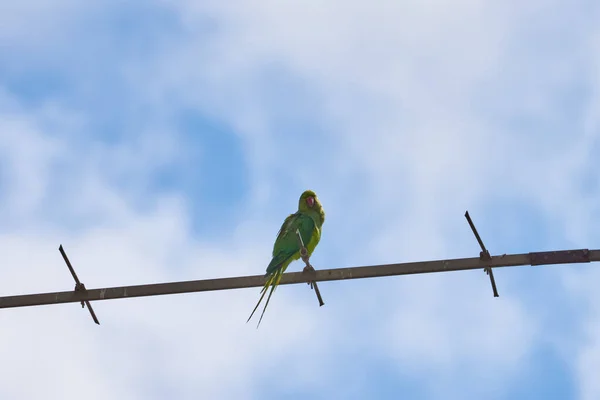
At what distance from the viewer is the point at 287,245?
34.4ft

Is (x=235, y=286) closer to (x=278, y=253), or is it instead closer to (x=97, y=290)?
(x=97, y=290)

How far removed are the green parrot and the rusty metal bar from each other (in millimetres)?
1479

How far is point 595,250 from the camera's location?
294 inches

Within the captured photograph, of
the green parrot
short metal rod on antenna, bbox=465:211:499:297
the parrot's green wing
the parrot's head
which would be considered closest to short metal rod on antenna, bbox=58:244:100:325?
the parrot's green wing

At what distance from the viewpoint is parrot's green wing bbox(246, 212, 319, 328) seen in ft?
28.0

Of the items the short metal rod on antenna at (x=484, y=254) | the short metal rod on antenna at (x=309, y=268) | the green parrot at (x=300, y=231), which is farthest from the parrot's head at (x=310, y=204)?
the short metal rod on antenna at (x=484, y=254)

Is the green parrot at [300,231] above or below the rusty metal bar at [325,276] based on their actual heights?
below

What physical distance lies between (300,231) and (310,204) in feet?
2.72

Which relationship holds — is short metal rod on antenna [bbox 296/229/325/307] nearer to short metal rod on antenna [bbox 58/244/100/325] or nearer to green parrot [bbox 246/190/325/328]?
green parrot [bbox 246/190/325/328]

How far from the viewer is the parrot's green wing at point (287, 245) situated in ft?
28.0

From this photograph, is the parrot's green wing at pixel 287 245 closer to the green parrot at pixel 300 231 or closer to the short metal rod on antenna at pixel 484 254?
the green parrot at pixel 300 231

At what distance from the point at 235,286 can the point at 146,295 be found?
1.00 m

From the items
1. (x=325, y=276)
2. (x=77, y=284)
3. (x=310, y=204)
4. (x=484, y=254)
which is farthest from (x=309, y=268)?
(x=310, y=204)

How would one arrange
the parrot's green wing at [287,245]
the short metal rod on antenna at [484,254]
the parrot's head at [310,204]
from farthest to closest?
the parrot's head at [310,204], the parrot's green wing at [287,245], the short metal rod on antenna at [484,254]
